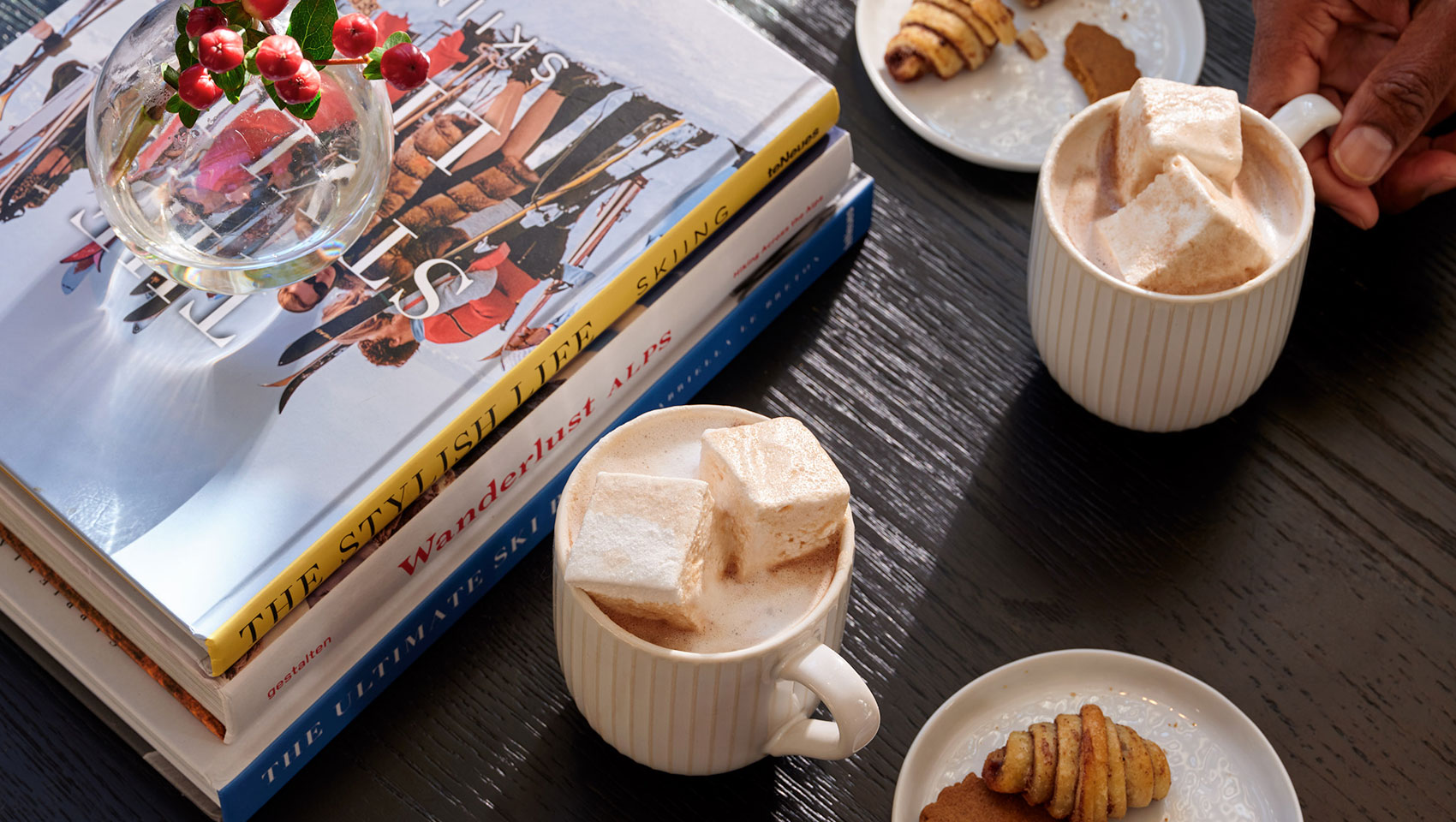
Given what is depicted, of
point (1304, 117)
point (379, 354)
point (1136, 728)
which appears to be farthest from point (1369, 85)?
point (379, 354)

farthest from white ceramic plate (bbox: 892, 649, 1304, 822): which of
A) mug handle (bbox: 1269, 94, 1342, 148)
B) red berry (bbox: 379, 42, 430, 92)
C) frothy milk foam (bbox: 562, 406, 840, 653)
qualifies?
red berry (bbox: 379, 42, 430, 92)

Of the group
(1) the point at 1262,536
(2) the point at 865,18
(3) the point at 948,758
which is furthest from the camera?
(2) the point at 865,18

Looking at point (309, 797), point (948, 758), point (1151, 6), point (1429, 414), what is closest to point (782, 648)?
point (948, 758)

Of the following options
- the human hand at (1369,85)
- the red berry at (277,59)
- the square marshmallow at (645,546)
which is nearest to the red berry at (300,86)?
the red berry at (277,59)

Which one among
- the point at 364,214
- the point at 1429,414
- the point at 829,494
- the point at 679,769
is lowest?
the point at 1429,414

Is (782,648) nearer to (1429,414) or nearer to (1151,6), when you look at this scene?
(1429,414)

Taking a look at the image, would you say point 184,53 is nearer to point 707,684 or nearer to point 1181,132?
point 707,684
